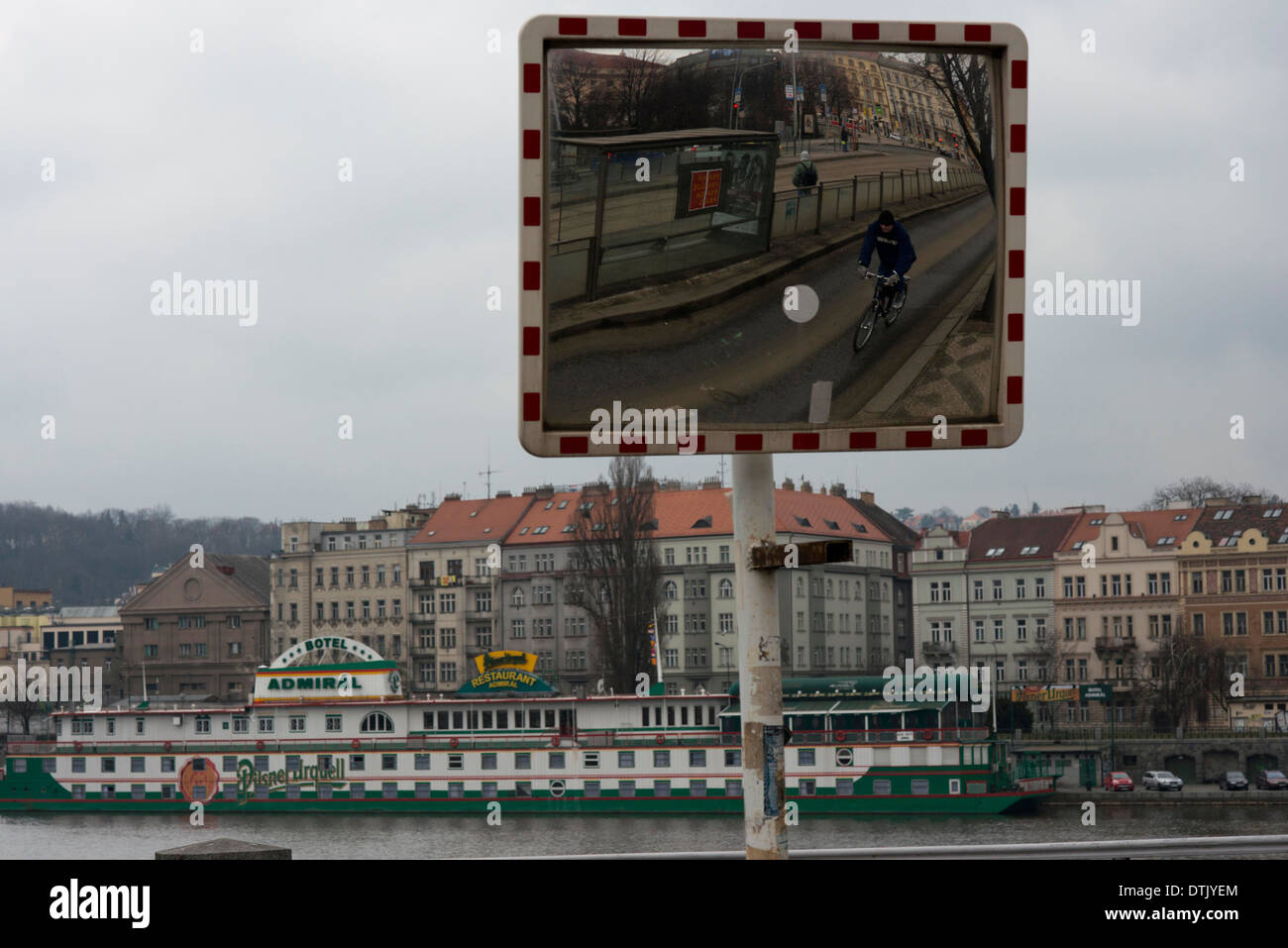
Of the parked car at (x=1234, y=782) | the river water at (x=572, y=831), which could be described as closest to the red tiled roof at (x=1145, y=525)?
the parked car at (x=1234, y=782)

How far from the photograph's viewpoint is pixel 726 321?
19.0 ft

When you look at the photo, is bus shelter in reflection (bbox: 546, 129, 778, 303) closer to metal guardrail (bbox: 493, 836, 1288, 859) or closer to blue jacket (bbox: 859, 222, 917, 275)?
blue jacket (bbox: 859, 222, 917, 275)

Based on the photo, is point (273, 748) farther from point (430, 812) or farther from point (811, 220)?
point (811, 220)

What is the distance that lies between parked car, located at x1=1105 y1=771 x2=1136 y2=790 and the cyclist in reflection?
55.3 metres

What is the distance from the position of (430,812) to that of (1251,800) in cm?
2953

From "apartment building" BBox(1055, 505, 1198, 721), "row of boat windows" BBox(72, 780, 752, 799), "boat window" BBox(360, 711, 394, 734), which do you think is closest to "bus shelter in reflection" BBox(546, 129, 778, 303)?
"row of boat windows" BBox(72, 780, 752, 799)

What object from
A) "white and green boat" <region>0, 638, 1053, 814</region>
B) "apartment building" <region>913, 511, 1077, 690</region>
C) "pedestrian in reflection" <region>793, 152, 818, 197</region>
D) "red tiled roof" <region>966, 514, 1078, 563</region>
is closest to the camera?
"pedestrian in reflection" <region>793, 152, 818, 197</region>

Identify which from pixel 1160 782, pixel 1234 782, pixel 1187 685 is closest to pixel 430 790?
pixel 1160 782

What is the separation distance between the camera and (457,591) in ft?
283

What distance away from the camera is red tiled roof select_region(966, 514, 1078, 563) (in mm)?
80594

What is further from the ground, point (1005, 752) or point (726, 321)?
point (726, 321)
